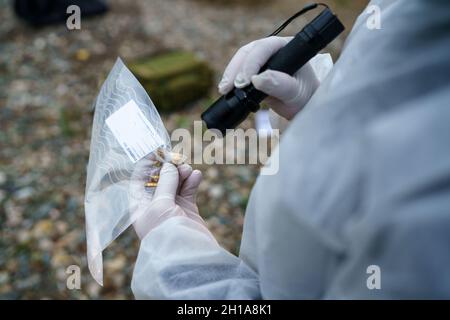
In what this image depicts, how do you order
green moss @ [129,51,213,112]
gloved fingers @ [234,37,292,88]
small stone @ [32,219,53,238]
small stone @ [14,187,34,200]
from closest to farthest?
gloved fingers @ [234,37,292,88], small stone @ [32,219,53,238], small stone @ [14,187,34,200], green moss @ [129,51,213,112]

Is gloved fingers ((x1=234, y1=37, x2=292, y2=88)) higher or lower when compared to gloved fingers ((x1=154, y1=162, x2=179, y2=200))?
higher

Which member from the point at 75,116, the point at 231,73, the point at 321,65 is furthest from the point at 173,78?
the point at 231,73

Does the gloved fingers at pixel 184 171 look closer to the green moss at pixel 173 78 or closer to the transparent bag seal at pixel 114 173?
the transparent bag seal at pixel 114 173

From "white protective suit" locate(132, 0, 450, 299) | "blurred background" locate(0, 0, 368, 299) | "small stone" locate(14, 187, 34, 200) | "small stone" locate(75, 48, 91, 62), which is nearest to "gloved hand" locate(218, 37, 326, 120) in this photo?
"white protective suit" locate(132, 0, 450, 299)

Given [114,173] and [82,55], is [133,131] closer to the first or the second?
[114,173]

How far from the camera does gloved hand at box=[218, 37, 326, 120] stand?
3.61 ft

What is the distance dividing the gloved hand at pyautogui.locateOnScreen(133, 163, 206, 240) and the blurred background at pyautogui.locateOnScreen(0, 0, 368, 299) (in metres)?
1.21

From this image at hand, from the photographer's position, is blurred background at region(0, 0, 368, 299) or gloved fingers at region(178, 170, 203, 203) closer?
gloved fingers at region(178, 170, 203, 203)

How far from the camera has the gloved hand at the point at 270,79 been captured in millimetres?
1100

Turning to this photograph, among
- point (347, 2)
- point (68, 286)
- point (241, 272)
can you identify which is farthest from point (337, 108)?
point (347, 2)

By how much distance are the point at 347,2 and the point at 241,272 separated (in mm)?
4301

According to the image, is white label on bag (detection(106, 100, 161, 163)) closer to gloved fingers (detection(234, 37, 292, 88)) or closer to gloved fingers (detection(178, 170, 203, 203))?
gloved fingers (detection(178, 170, 203, 203))

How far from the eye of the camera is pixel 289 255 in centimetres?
69
